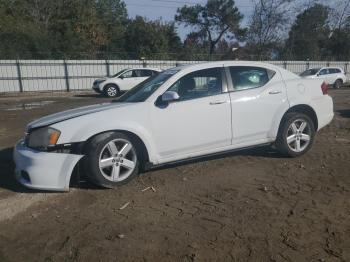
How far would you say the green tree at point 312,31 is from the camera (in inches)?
1976

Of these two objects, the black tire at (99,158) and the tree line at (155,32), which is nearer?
the black tire at (99,158)

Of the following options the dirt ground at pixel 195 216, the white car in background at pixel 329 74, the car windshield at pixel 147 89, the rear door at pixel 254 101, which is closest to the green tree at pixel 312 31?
the white car in background at pixel 329 74

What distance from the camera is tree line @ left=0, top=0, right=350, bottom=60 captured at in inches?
1201

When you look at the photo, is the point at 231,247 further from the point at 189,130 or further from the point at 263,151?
the point at 263,151

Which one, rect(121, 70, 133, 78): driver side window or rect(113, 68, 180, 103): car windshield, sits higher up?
rect(113, 68, 180, 103): car windshield

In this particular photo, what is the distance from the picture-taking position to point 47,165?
4617 mm

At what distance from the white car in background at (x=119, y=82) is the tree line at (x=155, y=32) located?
6.19 m

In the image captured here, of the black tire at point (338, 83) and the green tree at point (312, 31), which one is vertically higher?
the green tree at point (312, 31)

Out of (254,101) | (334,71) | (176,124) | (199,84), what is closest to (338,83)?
(334,71)

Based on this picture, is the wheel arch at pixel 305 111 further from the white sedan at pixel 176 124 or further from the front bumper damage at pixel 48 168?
the front bumper damage at pixel 48 168

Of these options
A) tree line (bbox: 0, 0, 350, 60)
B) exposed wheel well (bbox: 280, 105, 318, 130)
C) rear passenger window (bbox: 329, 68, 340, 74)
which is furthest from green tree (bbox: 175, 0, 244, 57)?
exposed wheel well (bbox: 280, 105, 318, 130)

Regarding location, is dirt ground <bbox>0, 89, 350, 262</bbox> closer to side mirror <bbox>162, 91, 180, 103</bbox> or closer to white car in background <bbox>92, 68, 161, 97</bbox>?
side mirror <bbox>162, 91, 180, 103</bbox>

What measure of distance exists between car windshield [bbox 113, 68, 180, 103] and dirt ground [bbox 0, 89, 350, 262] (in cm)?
108

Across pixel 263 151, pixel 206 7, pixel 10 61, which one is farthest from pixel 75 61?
pixel 206 7
